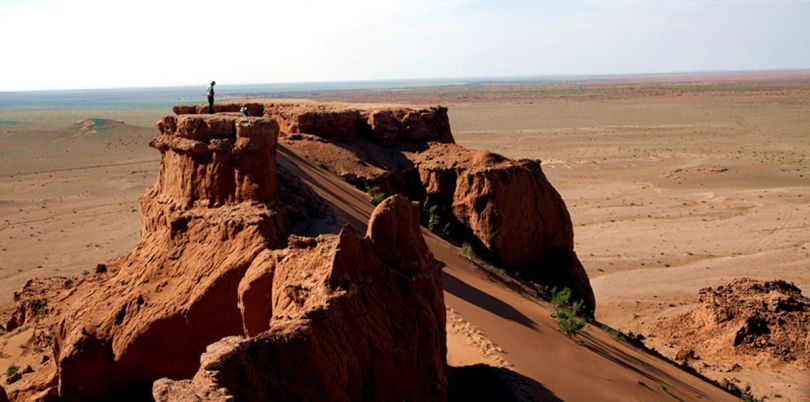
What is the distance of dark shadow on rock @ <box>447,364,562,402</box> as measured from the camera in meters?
9.81

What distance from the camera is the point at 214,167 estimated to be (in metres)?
11.6

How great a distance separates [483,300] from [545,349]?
6.55 ft

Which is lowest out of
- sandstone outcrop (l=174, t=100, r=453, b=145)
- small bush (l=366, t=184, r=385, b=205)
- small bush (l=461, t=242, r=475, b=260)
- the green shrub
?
the green shrub

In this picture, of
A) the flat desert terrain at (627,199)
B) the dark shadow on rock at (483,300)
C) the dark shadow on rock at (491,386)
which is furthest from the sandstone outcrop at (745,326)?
the dark shadow on rock at (491,386)

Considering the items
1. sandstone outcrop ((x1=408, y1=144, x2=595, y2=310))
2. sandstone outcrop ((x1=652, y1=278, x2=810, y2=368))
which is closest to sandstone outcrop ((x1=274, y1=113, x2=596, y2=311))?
sandstone outcrop ((x1=408, y1=144, x2=595, y2=310))

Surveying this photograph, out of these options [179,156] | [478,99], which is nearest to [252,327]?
[179,156]

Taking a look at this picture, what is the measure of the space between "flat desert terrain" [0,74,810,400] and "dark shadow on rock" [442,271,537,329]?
6920 millimetres

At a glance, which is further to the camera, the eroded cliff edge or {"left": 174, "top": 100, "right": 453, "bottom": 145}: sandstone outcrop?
{"left": 174, "top": 100, "right": 453, "bottom": 145}: sandstone outcrop

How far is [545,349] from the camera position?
12172 millimetres

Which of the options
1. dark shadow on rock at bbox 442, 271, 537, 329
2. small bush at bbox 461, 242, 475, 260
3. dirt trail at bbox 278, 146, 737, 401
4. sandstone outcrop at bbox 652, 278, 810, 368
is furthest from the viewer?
sandstone outcrop at bbox 652, 278, 810, 368

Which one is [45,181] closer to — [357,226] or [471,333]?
[357,226]

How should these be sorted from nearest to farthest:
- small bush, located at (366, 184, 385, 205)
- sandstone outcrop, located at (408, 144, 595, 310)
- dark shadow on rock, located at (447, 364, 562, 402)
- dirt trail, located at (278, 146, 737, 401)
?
dark shadow on rock, located at (447, 364, 562, 402) → dirt trail, located at (278, 146, 737, 401) → small bush, located at (366, 184, 385, 205) → sandstone outcrop, located at (408, 144, 595, 310)

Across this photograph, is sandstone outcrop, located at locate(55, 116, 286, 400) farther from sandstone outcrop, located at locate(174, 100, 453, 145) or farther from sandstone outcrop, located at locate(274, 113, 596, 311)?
sandstone outcrop, located at locate(174, 100, 453, 145)

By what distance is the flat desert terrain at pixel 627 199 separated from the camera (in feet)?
83.7
